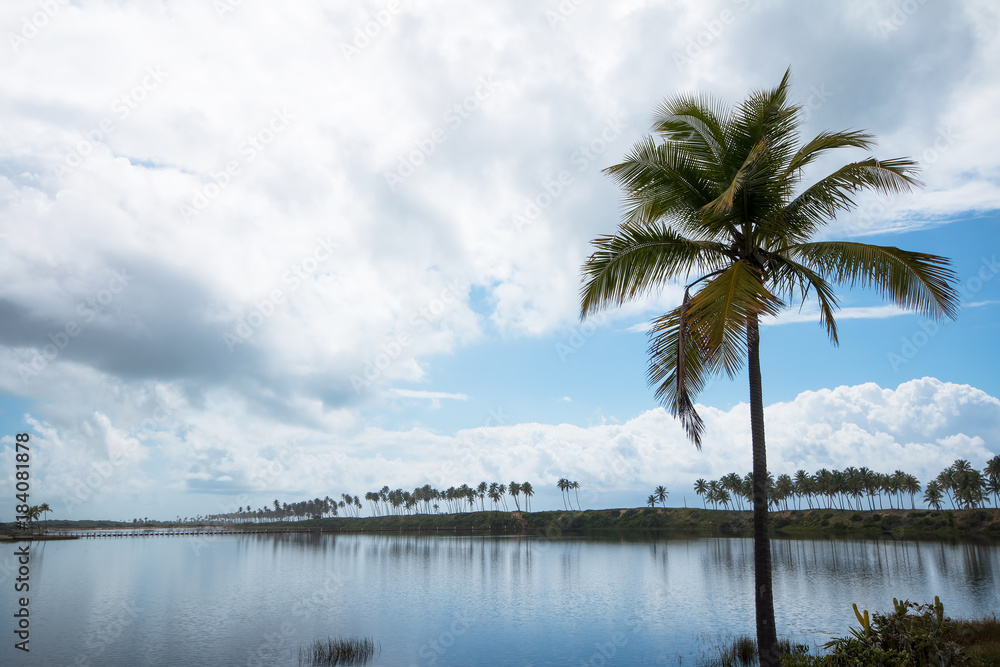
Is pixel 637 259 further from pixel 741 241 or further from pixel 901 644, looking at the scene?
pixel 901 644

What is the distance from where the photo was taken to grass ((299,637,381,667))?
82.7 feet

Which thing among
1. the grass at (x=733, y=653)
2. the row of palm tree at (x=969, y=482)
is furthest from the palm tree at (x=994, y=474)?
the grass at (x=733, y=653)

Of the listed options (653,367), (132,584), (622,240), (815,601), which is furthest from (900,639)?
(132,584)

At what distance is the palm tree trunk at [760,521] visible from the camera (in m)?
9.73

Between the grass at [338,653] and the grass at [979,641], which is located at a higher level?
the grass at [979,641]

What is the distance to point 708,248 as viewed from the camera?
435 inches

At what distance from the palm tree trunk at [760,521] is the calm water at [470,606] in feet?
51.5

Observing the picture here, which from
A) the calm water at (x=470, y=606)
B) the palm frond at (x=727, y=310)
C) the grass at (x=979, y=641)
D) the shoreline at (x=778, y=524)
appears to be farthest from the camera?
the shoreline at (x=778, y=524)

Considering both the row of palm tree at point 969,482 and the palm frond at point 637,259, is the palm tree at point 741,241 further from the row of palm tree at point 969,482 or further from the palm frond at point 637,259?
the row of palm tree at point 969,482

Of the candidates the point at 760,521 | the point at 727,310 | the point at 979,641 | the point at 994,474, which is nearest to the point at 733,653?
the point at 979,641

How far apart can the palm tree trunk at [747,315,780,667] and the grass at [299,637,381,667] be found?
20583mm

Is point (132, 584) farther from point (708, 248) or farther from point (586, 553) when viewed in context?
point (708, 248)

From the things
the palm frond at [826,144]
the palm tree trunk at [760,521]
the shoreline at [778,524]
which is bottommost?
the shoreline at [778,524]

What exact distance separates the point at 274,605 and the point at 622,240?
41.3 m
